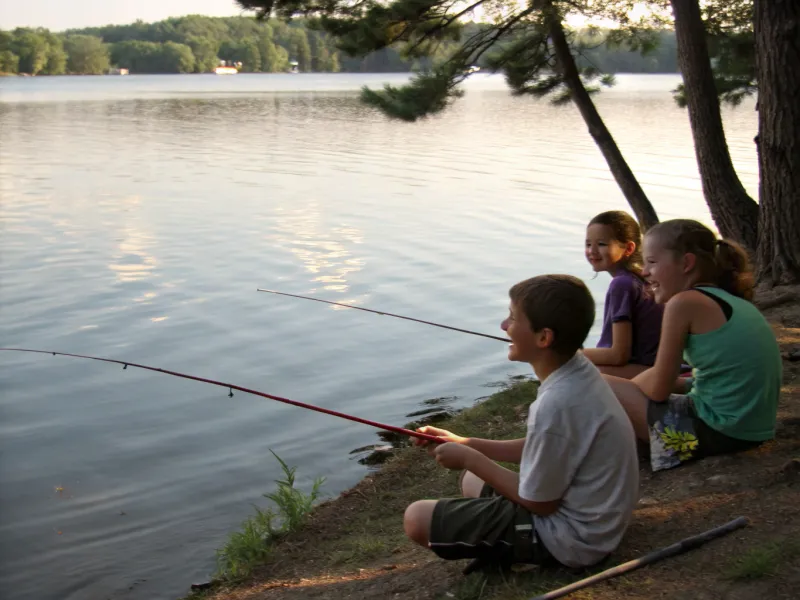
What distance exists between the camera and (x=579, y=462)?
2.55 m

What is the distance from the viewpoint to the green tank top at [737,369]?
312 centimetres

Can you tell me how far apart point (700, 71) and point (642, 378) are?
432 cm

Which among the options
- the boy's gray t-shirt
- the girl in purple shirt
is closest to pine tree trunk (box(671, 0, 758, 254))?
the girl in purple shirt

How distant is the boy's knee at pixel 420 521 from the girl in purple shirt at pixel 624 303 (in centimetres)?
135

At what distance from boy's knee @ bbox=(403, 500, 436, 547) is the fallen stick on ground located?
0.39m

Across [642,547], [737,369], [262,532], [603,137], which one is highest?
[603,137]

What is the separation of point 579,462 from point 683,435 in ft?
3.26

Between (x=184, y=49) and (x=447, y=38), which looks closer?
(x=447, y=38)

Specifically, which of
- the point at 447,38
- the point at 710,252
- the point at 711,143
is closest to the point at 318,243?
the point at 447,38

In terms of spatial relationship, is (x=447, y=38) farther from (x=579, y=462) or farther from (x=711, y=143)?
(x=579, y=462)

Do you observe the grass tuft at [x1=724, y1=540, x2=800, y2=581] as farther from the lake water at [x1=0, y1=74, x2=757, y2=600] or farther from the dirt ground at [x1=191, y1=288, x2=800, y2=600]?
the lake water at [x1=0, y1=74, x2=757, y2=600]

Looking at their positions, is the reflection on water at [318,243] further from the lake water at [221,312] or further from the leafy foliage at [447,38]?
the leafy foliage at [447,38]

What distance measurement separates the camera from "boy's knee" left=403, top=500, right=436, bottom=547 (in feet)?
9.06

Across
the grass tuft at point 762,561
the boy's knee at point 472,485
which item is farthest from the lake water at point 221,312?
the grass tuft at point 762,561
